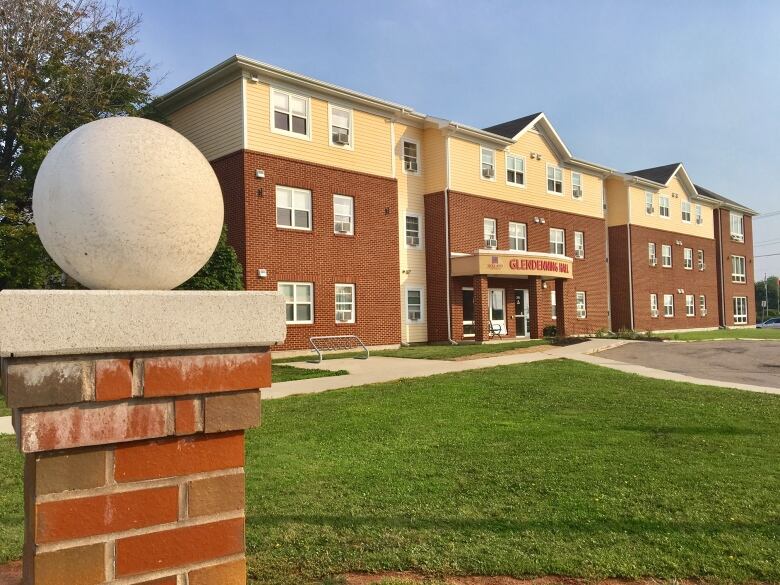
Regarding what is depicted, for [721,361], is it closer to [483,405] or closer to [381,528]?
[483,405]

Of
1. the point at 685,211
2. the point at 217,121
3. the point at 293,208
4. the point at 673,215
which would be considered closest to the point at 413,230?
the point at 293,208

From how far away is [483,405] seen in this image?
983 centimetres

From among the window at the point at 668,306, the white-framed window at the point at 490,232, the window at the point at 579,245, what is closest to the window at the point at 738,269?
the window at the point at 668,306

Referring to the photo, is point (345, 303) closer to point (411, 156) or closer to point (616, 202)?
point (411, 156)

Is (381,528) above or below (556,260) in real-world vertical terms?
below

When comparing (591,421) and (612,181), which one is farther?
(612,181)

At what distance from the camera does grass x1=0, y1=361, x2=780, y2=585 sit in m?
3.60

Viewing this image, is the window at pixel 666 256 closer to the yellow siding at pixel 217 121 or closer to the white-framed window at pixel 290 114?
the white-framed window at pixel 290 114

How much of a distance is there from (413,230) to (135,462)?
80.9 ft

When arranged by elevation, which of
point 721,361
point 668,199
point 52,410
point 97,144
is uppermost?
point 668,199

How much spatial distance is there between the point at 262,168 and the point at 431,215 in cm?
860

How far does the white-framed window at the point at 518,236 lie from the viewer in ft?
95.8

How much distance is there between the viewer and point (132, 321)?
1.82m

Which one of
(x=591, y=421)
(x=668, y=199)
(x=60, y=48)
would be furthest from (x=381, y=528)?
(x=668, y=199)
